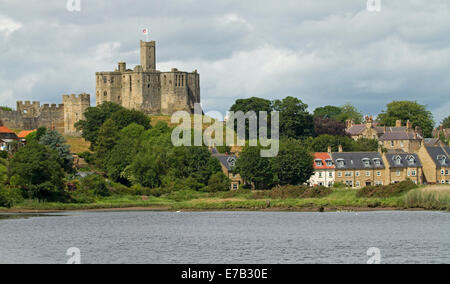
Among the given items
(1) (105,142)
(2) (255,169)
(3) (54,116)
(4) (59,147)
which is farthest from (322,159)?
(3) (54,116)

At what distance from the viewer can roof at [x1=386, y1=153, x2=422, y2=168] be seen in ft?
301

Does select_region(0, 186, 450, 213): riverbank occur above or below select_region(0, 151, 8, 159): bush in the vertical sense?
below

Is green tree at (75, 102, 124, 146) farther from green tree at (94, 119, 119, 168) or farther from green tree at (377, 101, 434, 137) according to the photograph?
green tree at (377, 101, 434, 137)

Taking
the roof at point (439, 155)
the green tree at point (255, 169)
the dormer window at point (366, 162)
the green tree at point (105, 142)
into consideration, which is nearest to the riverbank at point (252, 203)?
the green tree at point (255, 169)

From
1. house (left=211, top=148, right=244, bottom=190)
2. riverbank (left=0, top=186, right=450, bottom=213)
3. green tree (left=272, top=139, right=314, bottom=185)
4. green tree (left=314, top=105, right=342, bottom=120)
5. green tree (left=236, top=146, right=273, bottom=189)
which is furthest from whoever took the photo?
green tree (left=314, top=105, right=342, bottom=120)

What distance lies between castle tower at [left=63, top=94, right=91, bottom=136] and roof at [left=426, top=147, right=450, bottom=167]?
178 ft

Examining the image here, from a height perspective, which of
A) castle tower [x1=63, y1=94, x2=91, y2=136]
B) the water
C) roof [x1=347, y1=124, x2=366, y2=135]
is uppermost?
castle tower [x1=63, y1=94, x2=91, y2=136]

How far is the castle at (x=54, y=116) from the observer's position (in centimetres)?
12575

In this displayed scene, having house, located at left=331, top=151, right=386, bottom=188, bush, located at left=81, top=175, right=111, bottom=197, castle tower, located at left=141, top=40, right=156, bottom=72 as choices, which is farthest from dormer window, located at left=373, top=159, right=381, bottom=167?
castle tower, located at left=141, top=40, right=156, bottom=72

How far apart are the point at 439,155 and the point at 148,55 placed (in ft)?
174

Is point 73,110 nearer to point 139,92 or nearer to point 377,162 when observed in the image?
point 139,92

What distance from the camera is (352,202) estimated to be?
2618 inches

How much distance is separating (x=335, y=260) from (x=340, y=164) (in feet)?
180

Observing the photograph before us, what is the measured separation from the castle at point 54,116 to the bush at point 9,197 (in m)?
59.8
